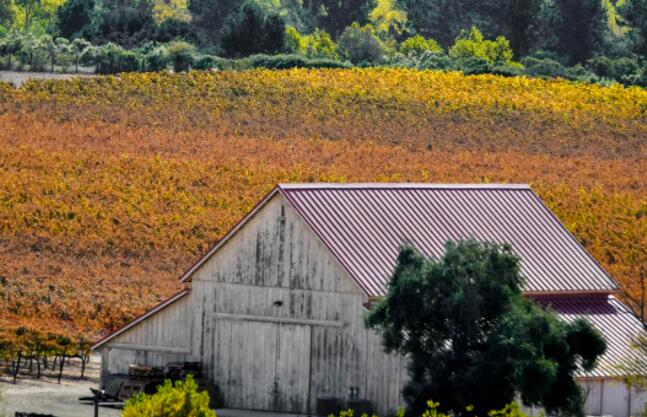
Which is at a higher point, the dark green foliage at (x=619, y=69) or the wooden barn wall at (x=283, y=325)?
the dark green foliage at (x=619, y=69)

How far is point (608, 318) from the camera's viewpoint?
1898 inches

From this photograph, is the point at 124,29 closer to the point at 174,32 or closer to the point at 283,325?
the point at 174,32

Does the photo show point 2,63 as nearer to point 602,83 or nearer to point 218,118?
point 218,118

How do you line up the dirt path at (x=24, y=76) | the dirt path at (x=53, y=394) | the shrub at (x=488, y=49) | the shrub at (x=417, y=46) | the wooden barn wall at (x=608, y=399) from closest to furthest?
1. the dirt path at (x=53, y=394)
2. the wooden barn wall at (x=608, y=399)
3. the dirt path at (x=24, y=76)
4. the shrub at (x=488, y=49)
5. the shrub at (x=417, y=46)

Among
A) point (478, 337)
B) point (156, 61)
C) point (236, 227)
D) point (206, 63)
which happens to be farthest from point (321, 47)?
point (478, 337)

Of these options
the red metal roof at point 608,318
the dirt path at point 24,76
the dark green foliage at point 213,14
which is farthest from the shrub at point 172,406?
the dark green foliage at point 213,14

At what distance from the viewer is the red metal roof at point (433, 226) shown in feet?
149

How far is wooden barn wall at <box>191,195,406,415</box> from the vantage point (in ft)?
147

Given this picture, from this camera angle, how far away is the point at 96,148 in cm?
9412

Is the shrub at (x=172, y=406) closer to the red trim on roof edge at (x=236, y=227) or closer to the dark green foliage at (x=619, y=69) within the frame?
the red trim on roof edge at (x=236, y=227)

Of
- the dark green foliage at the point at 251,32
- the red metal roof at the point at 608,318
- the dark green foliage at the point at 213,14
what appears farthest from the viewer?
the dark green foliage at the point at 213,14

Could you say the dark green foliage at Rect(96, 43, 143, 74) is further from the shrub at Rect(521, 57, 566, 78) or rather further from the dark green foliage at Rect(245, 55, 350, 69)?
the shrub at Rect(521, 57, 566, 78)

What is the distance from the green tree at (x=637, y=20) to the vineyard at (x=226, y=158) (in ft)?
126

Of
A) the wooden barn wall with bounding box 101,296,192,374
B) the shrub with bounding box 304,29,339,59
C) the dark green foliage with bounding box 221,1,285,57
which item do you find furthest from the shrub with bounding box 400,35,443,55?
the wooden barn wall with bounding box 101,296,192,374
